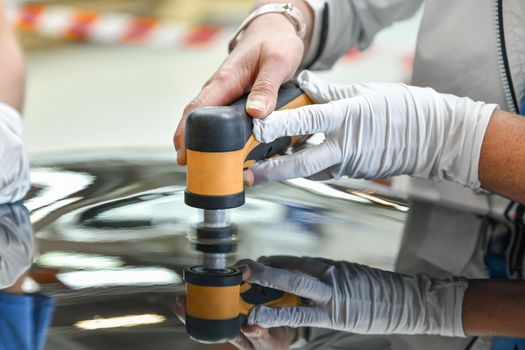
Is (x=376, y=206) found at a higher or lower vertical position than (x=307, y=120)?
lower

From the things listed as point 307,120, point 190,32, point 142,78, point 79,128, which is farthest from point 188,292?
point 190,32

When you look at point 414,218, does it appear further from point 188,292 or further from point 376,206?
point 188,292

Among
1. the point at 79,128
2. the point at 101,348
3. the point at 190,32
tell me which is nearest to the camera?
the point at 101,348

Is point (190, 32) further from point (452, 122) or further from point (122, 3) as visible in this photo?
point (452, 122)

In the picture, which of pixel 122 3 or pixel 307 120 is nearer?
pixel 307 120

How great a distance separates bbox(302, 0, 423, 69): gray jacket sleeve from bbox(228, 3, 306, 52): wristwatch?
2.5 inches

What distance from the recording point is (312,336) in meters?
0.85

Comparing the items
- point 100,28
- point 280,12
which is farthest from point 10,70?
point 100,28

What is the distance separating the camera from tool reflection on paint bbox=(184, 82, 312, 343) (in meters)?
0.90

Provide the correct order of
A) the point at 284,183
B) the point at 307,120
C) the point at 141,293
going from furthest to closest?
1. the point at 284,183
2. the point at 307,120
3. the point at 141,293

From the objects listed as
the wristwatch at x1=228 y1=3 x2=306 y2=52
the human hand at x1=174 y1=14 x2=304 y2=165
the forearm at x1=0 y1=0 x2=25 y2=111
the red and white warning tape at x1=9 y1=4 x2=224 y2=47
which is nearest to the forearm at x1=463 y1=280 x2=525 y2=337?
the human hand at x1=174 y1=14 x2=304 y2=165

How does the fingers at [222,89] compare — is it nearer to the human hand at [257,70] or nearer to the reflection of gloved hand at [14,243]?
the human hand at [257,70]

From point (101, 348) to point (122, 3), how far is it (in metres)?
6.11

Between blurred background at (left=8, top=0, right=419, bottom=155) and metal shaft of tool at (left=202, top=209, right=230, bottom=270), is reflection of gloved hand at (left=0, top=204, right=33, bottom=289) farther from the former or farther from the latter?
blurred background at (left=8, top=0, right=419, bottom=155)
